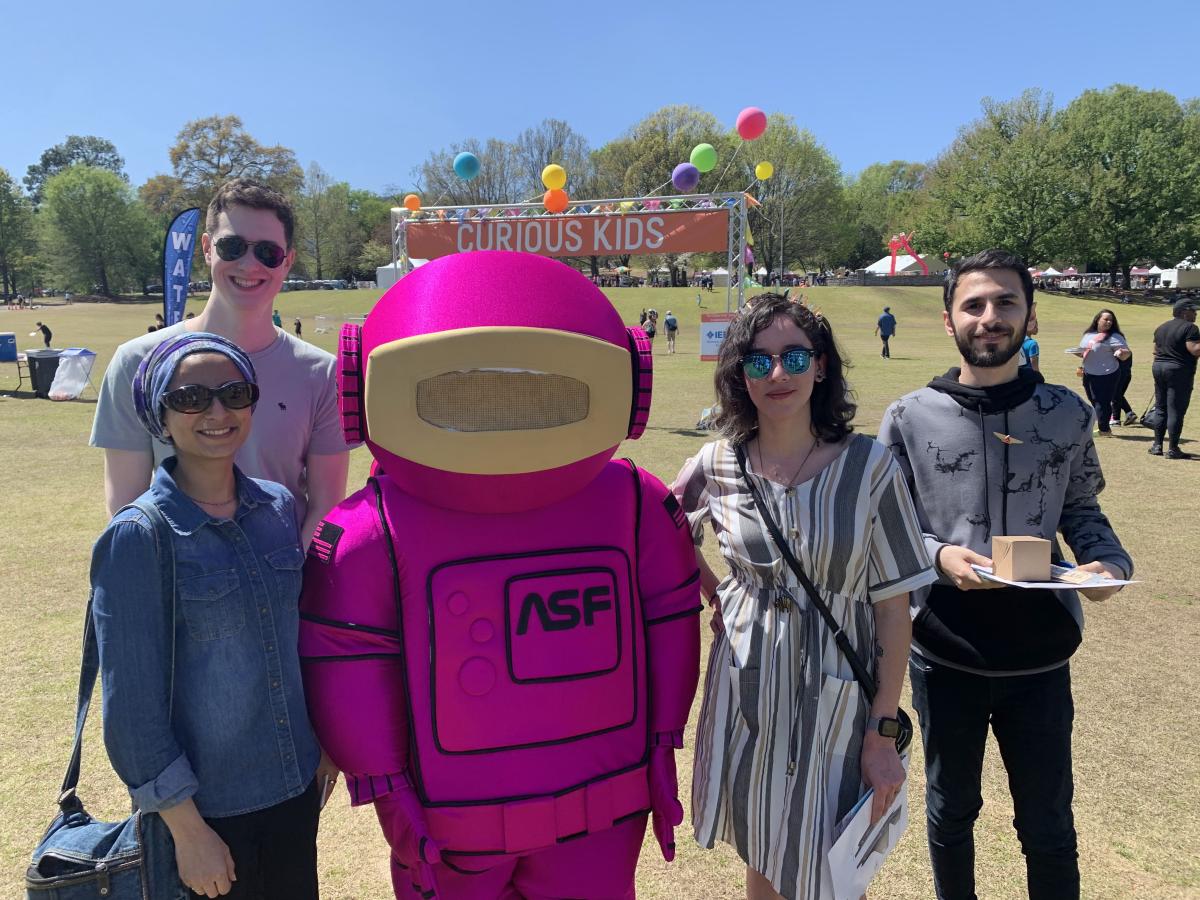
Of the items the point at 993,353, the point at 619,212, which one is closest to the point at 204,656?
the point at 993,353

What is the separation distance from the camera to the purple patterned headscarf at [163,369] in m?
1.55

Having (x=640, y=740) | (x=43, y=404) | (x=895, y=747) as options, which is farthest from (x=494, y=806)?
(x=43, y=404)

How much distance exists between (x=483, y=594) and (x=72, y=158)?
11981 cm

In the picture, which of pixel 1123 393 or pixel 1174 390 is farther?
pixel 1123 393

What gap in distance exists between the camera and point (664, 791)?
5.60ft

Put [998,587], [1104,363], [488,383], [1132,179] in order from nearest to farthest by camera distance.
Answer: [488,383], [998,587], [1104,363], [1132,179]

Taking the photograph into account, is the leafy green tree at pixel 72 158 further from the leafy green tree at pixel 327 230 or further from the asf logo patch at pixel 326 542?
the asf logo patch at pixel 326 542

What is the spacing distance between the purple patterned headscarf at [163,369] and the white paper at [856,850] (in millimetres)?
1624

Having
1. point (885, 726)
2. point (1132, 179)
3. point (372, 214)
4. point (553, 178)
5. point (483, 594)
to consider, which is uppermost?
point (372, 214)

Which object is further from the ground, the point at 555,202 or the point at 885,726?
the point at 555,202

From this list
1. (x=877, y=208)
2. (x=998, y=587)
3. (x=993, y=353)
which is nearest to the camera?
(x=998, y=587)

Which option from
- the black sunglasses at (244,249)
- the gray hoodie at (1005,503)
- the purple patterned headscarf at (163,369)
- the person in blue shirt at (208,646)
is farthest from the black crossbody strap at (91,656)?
the gray hoodie at (1005,503)

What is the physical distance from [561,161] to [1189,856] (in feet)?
185

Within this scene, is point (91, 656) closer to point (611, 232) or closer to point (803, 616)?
point (803, 616)
